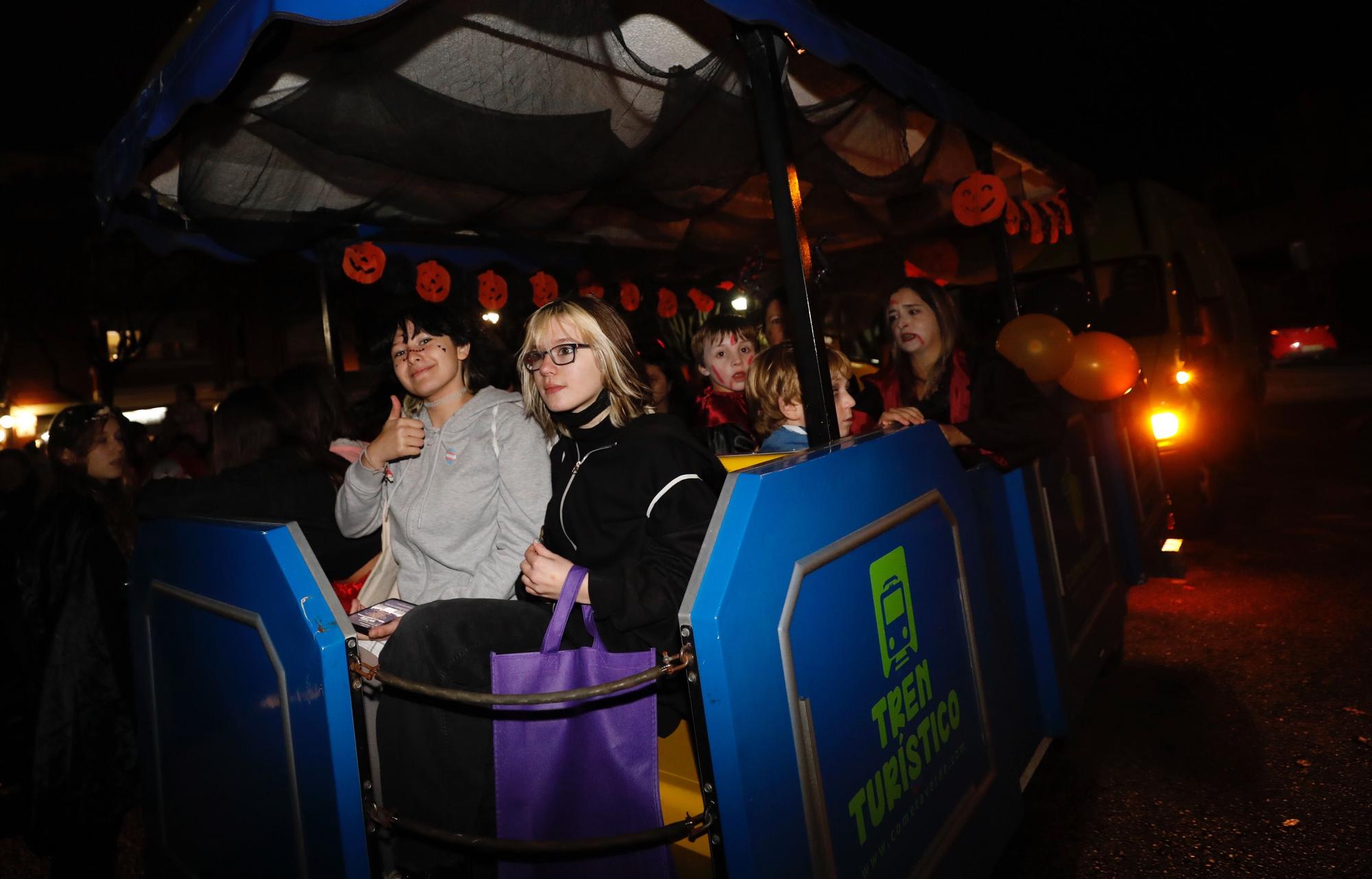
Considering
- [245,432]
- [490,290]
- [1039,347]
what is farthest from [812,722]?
[490,290]

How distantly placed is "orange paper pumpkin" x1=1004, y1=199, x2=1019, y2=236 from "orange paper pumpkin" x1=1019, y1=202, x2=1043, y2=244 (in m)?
0.55

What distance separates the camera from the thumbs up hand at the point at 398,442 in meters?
2.66

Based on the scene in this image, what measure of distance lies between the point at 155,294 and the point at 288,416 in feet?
75.8

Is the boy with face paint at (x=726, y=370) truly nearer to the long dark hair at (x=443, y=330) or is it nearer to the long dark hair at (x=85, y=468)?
the long dark hair at (x=443, y=330)

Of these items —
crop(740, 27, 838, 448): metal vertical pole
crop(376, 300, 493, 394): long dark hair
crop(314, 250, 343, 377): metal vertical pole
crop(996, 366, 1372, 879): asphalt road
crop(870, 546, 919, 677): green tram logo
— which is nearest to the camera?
crop(870, 546, 919, 677): green tram logo

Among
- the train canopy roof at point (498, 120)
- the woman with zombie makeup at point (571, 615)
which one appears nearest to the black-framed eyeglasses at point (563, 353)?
the woman with zombie makeup at point (571, 615)

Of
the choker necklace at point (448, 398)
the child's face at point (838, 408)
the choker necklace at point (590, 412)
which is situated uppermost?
the choker necklace at point (448, 398)

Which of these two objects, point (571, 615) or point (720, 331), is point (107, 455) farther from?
point (720, 331)

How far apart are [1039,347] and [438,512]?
3.09 meters

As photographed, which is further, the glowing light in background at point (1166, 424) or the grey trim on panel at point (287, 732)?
the glowing light in background at point (1166, 424)

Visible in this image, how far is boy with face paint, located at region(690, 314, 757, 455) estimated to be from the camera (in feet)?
13.7

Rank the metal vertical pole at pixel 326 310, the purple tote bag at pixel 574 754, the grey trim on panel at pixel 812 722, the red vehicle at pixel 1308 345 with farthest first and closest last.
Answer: the red vehicle at pixel 1308 345, the metal vertical pole at pixel 326 310, the purple tote bag at pixel 574 754, the grey trim on panel at pixel 812 722

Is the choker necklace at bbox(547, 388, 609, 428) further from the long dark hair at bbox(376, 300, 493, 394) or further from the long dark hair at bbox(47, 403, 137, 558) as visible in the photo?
the long dark hair at bbox(47, 403, 137, 558)

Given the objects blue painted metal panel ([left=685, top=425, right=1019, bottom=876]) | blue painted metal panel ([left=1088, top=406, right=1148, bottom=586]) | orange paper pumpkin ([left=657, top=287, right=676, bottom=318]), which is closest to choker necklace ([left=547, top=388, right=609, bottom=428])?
blue painted metal panel ([left=685, top=425, right=1019, bottom=876])
